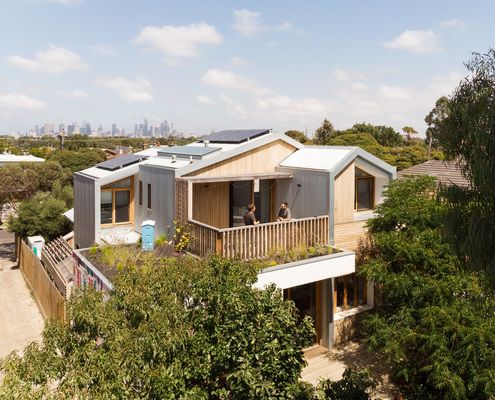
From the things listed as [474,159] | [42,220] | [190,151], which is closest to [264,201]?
[190,151]

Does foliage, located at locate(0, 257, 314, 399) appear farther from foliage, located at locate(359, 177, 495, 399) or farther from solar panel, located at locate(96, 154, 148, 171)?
solar panel, located at locate(96, 154, 148, 171)

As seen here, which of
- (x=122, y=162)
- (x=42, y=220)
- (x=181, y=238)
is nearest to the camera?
(x=181, y=238)

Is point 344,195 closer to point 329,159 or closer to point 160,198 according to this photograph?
point 329,159

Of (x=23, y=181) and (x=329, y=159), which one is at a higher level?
(x=329, y=159)

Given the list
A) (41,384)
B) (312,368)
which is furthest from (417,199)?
(41,384)

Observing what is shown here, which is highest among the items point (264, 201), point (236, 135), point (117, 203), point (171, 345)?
point (236, 135)

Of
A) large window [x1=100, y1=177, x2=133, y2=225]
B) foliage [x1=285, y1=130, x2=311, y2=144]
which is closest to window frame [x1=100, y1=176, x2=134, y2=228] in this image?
large window [x1=100, y1=177, x2=133, y2=225]

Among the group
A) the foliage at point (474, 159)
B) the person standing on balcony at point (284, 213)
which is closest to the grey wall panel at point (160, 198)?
the person standing on balcony at point (284, 213)
